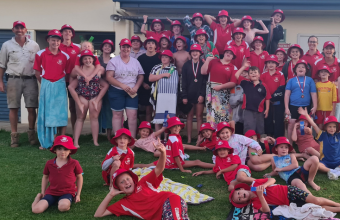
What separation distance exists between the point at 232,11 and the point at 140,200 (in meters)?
6.78

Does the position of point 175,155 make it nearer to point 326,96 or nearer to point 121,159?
point 121,159

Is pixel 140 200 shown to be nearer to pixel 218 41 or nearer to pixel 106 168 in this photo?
pixel 106 168

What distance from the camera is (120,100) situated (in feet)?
21.9

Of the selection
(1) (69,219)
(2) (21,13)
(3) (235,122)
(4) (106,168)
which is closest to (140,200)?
(1) (69,219)

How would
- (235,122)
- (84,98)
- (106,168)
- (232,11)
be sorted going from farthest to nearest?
(232,11) < (84,98) < (235,122) < (106,168)

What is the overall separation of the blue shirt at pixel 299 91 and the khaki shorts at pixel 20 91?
4819 mm

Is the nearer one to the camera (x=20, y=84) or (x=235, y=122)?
(x=235, y=122)

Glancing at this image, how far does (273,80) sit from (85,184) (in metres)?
3.82

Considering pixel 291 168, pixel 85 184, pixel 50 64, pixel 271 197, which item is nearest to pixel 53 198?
pixel 85 184

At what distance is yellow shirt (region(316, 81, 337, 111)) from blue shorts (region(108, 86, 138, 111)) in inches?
131

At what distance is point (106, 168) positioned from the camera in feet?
14.7

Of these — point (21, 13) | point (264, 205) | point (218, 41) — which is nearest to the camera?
point (264, 205)

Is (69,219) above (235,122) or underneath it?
underneath

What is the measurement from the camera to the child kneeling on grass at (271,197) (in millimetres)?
3596
